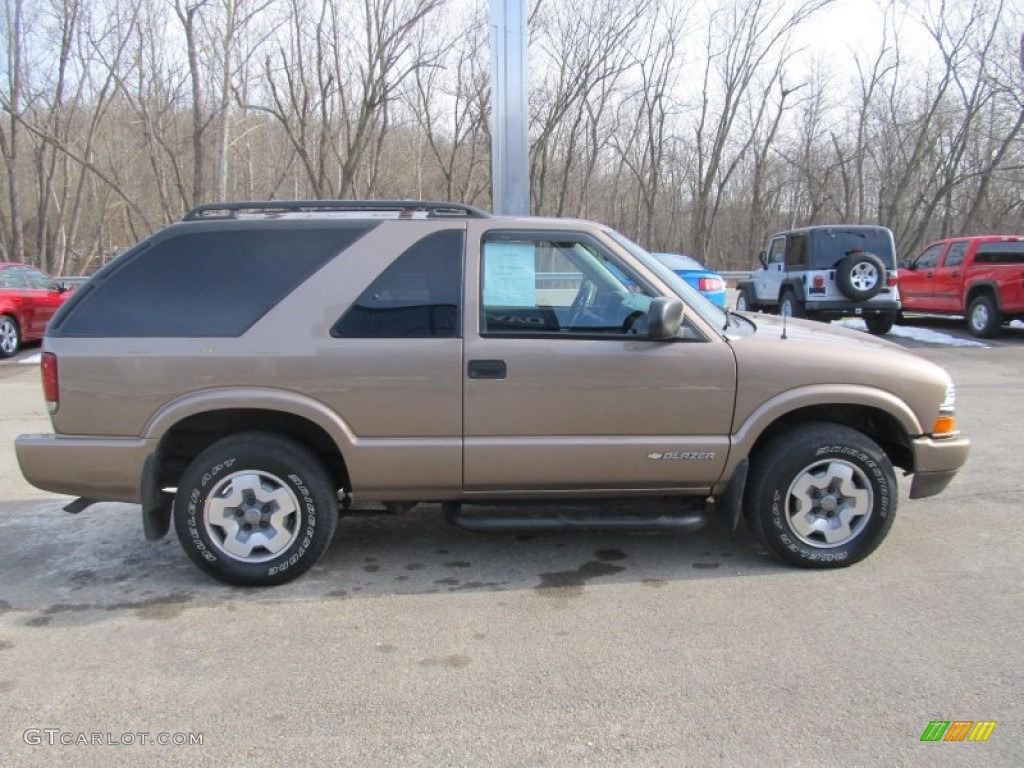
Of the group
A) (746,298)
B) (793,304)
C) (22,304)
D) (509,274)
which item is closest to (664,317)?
(509,274)

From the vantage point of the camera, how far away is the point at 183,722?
8.59 ft

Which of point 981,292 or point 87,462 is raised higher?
point 981,292

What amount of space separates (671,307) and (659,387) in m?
0.41

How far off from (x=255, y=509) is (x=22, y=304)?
37.2ft

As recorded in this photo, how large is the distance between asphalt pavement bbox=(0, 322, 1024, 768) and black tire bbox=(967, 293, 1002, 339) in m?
10.1

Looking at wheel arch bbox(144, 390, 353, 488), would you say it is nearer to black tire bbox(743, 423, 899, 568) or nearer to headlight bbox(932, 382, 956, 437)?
black tire bbox(743, 423, 899, 568)

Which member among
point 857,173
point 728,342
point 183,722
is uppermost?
point 857,173

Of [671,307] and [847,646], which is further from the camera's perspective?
[671,307]

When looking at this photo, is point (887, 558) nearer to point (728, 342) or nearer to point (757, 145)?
point (728, 342)

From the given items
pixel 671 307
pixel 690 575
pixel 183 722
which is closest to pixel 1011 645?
pixel 690 575

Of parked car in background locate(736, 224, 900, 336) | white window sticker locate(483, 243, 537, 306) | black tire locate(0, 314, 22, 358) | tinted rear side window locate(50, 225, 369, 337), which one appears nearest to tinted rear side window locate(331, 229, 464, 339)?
white window sticker locate(483, 243, 537, 306)

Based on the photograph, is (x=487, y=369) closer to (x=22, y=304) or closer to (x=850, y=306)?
(x=850, y=306)

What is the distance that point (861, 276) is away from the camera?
13.1 metres

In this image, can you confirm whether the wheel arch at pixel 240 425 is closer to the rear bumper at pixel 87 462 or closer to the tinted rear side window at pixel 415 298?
the rear bumper at pixel 87 462
